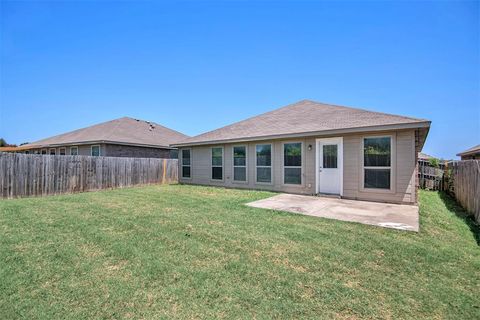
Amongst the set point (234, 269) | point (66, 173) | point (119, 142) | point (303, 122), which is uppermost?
point (303, 122)

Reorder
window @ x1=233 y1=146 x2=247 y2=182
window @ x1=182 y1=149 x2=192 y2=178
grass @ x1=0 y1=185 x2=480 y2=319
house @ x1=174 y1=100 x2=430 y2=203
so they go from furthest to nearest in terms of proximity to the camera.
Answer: window @ x1=182 y1=149 x2=192 y2=178, window @ x1=233 y1=146 x2=247 y2=182, house @ x1=174 y1=100 x2=430 y2=203, grass @ x1=0 y1=185 x2=480 y2=319

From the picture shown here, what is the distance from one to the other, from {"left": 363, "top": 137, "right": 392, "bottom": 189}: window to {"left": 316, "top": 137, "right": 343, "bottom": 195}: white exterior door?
84 centimetres

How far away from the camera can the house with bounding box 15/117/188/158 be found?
52.3ft

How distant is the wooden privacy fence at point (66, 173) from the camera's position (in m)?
9.05

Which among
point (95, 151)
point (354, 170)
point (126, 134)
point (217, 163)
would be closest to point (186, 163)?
point (217, 163)

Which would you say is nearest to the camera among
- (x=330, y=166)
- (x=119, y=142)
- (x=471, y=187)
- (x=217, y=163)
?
(x=471, y=187)

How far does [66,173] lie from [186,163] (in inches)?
238

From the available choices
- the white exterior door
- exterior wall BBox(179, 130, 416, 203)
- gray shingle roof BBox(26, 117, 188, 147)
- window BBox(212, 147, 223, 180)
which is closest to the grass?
exterior wall BBox(179, 130, 416, 203)

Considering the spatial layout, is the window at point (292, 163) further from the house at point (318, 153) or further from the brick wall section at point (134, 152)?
the brick wall section at point (134, 152)

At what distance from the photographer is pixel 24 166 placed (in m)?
9.37

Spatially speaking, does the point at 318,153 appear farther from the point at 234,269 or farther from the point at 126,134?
the point at 126,134

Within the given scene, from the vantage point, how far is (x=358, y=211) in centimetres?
638

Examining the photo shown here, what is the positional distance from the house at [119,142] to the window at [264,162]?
9070 mm

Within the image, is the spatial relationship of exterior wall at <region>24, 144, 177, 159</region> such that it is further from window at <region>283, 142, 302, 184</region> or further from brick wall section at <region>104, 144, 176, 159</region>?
window at <region>283, 142, 302, 184</region>
